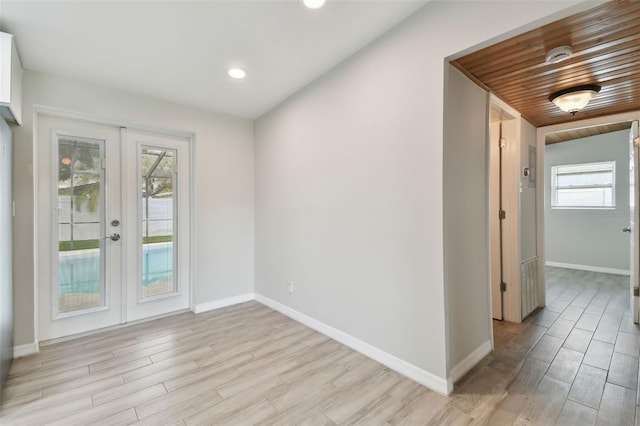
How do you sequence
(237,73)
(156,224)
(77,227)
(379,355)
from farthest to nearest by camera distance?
1. (156,224)
2. (77,227)
3. (237,73)
4. (379,355)

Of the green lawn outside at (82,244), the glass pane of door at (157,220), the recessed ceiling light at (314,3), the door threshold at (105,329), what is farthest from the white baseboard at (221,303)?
the recessed ceiling light at (314,3)

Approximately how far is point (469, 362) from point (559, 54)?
2.34 m

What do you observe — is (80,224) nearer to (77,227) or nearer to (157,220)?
(77,227)

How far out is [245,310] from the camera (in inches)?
138

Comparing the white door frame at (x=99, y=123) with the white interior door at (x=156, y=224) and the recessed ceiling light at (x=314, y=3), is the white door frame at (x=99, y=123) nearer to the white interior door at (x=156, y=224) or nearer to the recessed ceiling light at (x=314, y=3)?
the white interior door at (x=156, y=224)

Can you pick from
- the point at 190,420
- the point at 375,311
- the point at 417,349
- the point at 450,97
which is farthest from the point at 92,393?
the point at 450,97

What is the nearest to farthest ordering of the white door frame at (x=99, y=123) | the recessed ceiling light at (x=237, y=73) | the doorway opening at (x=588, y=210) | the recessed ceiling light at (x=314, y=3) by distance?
the recessed ceiling light at (x=314, y=3), the white door frame at (x=99, y=123), the recessed ceiling light at (x=237, y=73), the doorway opening at (x=588, y=210)

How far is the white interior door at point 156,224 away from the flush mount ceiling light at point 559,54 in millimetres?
3715

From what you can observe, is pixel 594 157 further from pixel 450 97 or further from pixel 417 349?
pixel 417 349

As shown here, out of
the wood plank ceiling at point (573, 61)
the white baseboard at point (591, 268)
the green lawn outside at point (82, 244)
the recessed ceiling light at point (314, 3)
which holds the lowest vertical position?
the white baseboard at point (591, 268)

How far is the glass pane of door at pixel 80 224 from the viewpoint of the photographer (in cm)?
275

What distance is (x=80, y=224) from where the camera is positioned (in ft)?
9.30

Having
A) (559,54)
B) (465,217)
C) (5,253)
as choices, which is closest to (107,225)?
(5,253)

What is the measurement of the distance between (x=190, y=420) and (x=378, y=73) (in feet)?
9.25
